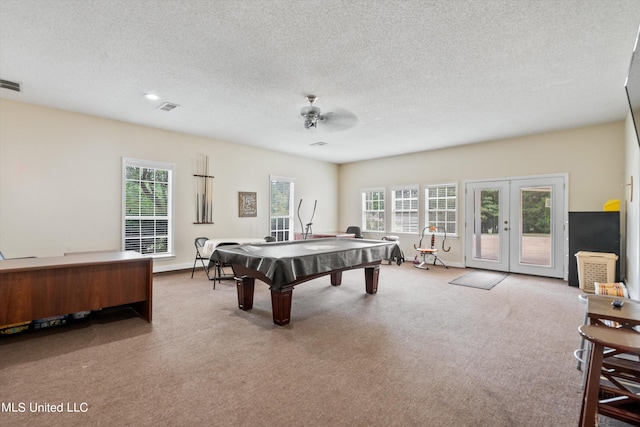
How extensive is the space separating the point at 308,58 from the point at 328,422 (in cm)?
323

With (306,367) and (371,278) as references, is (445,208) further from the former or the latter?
(306,367)

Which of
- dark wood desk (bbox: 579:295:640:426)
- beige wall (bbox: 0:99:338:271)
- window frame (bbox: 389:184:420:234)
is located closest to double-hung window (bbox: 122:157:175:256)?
beige wall (bbox: 0:99:338:271)

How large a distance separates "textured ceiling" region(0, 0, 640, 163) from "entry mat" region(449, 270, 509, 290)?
290cm

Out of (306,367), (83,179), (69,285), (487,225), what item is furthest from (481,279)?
(83,179)

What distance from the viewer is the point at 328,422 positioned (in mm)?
1766

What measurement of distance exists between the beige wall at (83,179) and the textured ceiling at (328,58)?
1.31 feet

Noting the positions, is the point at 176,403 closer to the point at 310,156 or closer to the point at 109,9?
the point at 109,9

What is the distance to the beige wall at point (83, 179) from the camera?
175 inches

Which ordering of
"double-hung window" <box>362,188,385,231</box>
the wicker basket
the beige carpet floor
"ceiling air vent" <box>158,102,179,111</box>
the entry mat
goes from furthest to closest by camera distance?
"double-hung window" <box>362,188,385,231</box>
the entry mat
the wicker basket
"ceiling air vent" <box>158,102,179,111</box>
the beige carpet floor

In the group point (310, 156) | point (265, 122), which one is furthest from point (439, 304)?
point (310, 156)

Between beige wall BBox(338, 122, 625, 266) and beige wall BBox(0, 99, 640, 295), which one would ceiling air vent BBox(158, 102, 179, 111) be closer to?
beige wall BBox(0, 99, 640, 295)

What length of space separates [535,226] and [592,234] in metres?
1.07

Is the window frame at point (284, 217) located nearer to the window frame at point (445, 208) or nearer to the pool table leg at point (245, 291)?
the window frame at point (445, 208)

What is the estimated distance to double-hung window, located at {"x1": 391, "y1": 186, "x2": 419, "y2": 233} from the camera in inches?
312
